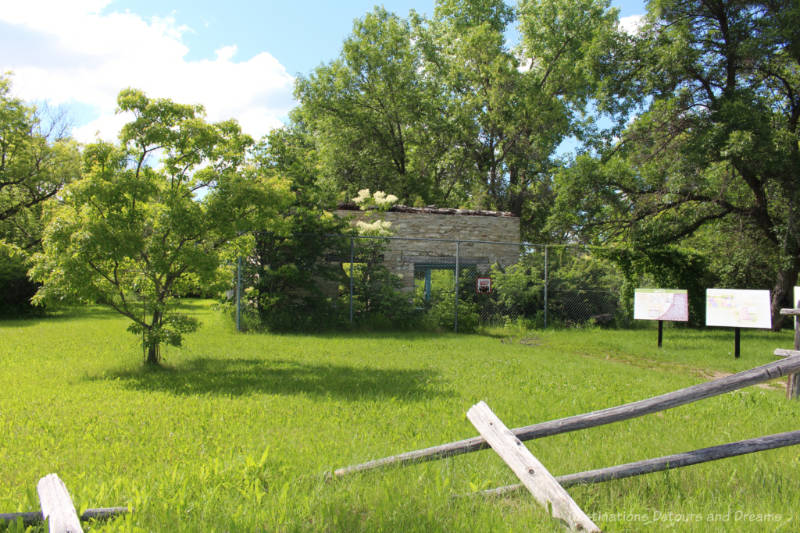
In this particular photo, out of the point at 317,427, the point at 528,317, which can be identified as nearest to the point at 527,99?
the point at 528,317

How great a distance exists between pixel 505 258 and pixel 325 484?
16.0m

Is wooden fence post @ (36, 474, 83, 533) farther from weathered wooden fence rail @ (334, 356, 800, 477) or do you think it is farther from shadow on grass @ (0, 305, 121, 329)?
shadow on grass @ (0, 305, 121, 329)

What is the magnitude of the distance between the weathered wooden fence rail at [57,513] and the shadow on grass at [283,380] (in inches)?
151

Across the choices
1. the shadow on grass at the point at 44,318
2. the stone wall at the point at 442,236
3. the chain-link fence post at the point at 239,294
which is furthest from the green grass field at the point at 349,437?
the stone wall at the point at 442,236

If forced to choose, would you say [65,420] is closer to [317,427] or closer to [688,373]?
[317,427]

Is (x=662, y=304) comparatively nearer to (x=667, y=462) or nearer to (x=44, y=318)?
(x=667, y=462)

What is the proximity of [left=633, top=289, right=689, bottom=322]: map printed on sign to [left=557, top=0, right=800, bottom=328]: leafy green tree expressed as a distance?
4.36 meters

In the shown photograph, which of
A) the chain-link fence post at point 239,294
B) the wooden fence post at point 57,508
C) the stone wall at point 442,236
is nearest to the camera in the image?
the wooden fence post at point 57,508

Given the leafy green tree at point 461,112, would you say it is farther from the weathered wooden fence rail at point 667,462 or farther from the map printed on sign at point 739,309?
the weathered wooden fence rail at point 667,462

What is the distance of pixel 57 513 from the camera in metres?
2.75

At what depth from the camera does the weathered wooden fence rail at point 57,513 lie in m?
2.67

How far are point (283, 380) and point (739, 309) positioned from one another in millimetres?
9513

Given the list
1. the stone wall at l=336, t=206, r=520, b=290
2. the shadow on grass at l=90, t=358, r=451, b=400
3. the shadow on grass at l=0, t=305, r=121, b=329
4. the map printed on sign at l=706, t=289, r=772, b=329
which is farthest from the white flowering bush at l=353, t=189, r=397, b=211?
the shadow on grass at l=0, t=305, r=121, b=329

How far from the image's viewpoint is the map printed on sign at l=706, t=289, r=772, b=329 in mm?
10898
